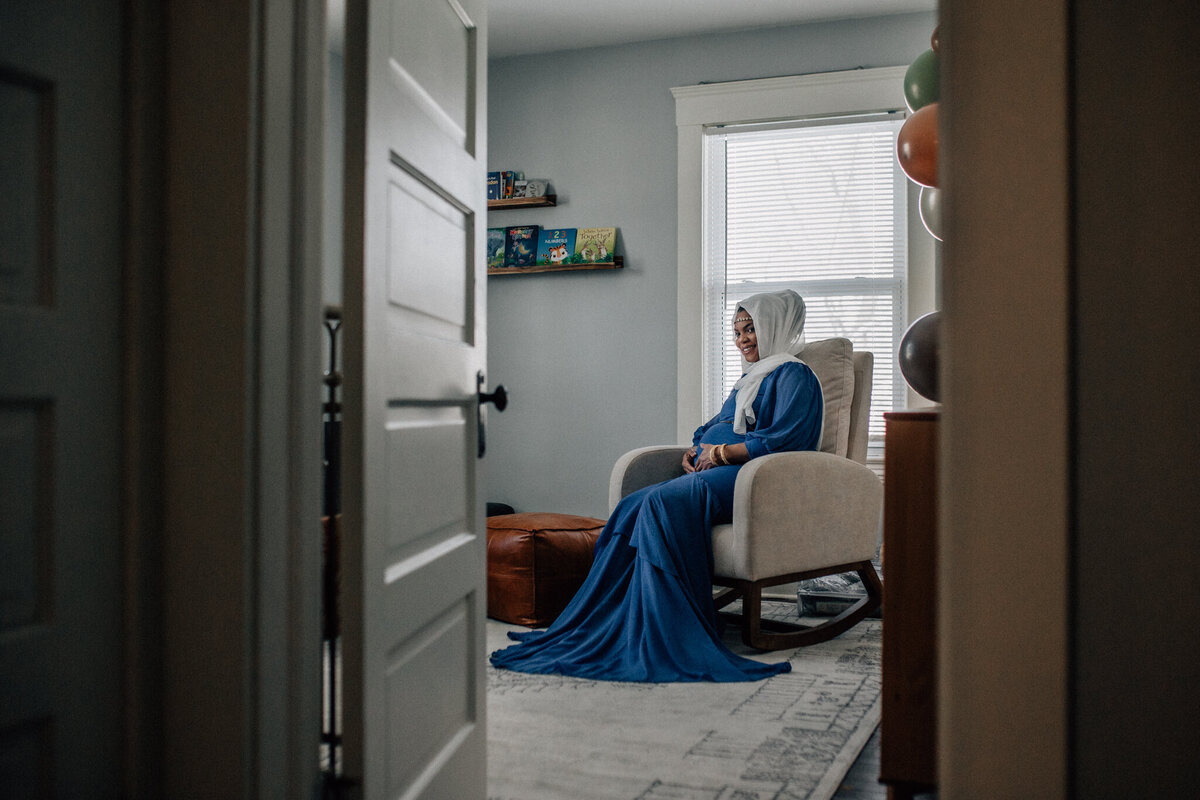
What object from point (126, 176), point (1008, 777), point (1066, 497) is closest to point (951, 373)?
point (1066, 497)

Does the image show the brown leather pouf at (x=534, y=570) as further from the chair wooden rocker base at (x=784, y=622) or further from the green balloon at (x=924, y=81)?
the green balloon at (x=924, y=81)

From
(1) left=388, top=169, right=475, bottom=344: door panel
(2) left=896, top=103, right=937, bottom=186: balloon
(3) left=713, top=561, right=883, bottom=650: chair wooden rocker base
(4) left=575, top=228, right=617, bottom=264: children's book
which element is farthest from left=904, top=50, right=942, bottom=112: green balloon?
(4) left=575, top=228, right=617, bottom=264: children's book

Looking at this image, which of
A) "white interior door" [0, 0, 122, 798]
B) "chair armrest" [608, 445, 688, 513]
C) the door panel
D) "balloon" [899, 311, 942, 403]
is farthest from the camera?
"chair armrest" [608, 445, 688, 513]

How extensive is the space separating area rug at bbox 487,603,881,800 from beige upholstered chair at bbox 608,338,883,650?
29 centimetres

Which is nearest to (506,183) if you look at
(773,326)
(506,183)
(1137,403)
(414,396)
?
(506,183)

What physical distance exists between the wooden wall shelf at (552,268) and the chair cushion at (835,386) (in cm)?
112

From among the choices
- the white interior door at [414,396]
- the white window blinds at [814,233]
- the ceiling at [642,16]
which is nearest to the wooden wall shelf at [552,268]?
the white window blinds at [814,233]

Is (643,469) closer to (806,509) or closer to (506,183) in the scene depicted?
(806,509)

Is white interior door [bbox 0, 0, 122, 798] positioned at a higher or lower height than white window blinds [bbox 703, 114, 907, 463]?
lower

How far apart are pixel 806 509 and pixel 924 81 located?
1382 millimetres

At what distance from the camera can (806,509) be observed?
9.29ft

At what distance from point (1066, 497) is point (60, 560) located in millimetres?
1077

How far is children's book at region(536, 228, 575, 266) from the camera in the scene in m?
4.09

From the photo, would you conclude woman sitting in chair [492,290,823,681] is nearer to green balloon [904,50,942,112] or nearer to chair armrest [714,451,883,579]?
chair armrest [714,451,883,579]
